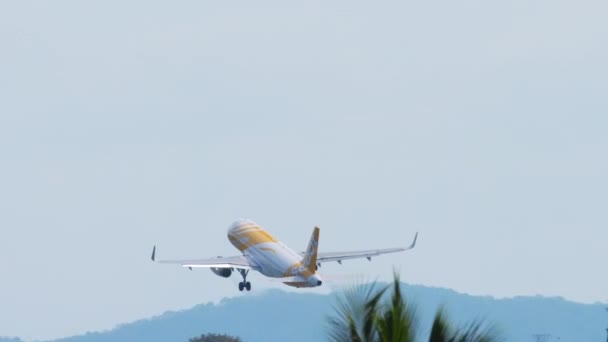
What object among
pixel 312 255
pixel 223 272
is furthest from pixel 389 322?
pixel 223 272

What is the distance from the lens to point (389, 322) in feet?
85.8

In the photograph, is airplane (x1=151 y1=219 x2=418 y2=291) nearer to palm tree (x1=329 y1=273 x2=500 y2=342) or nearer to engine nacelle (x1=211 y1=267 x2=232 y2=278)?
engine nacelle (x1=211 y1=267 x2=232 y2=278)

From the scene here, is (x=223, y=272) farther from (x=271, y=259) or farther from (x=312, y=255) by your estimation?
(x=312, y=255)

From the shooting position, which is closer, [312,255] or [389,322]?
[389,322]

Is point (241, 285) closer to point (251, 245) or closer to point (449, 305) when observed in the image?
point (251, 245)

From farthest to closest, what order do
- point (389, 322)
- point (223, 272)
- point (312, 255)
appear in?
1. point (223, 272)
2. point (312, 255)
3. point (389, 322)

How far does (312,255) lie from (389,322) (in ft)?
493

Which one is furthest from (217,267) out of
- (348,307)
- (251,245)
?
(348,307)

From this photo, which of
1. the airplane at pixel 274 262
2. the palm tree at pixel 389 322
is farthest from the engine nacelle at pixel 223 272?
the palm tree at pixel 389 322

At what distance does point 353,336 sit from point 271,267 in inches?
6351

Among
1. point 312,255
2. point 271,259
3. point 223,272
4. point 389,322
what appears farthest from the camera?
point 223,272

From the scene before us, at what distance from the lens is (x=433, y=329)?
26047mm

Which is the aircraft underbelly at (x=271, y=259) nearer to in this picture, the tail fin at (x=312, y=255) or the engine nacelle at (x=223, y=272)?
the engine nacelle at (x=223, y=272)

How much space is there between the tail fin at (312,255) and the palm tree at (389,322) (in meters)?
150
